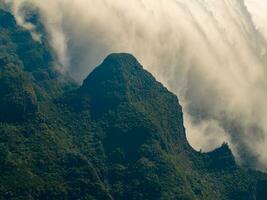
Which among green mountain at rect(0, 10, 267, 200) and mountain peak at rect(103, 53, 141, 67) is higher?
mountain peak at rect(103, 53, 141, 67)

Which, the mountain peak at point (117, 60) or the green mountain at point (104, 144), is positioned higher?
the mountain peak at point (117, 60)

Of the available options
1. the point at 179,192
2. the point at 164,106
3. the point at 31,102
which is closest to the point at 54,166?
the point at 31,102

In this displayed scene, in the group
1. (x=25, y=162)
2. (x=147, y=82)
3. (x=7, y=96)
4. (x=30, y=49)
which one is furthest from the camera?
(x=30, y=49)

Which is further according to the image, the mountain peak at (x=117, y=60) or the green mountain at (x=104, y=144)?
the mountain peak at (x=117, y=60)

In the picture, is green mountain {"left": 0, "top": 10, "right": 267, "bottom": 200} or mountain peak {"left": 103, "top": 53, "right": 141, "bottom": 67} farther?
mountain peak {"left": 103, "top": 53, "right": 141, "bottom": 67}

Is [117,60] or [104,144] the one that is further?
[117,60]

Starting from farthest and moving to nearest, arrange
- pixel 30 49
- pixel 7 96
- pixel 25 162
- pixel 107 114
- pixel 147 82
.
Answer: pixel 30 49 < pixel 147 82 < pixel 107 114 < pixel 7 96 < pixel 25 162

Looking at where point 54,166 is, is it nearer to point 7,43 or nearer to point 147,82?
point 147,82

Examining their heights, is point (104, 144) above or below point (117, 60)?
below
